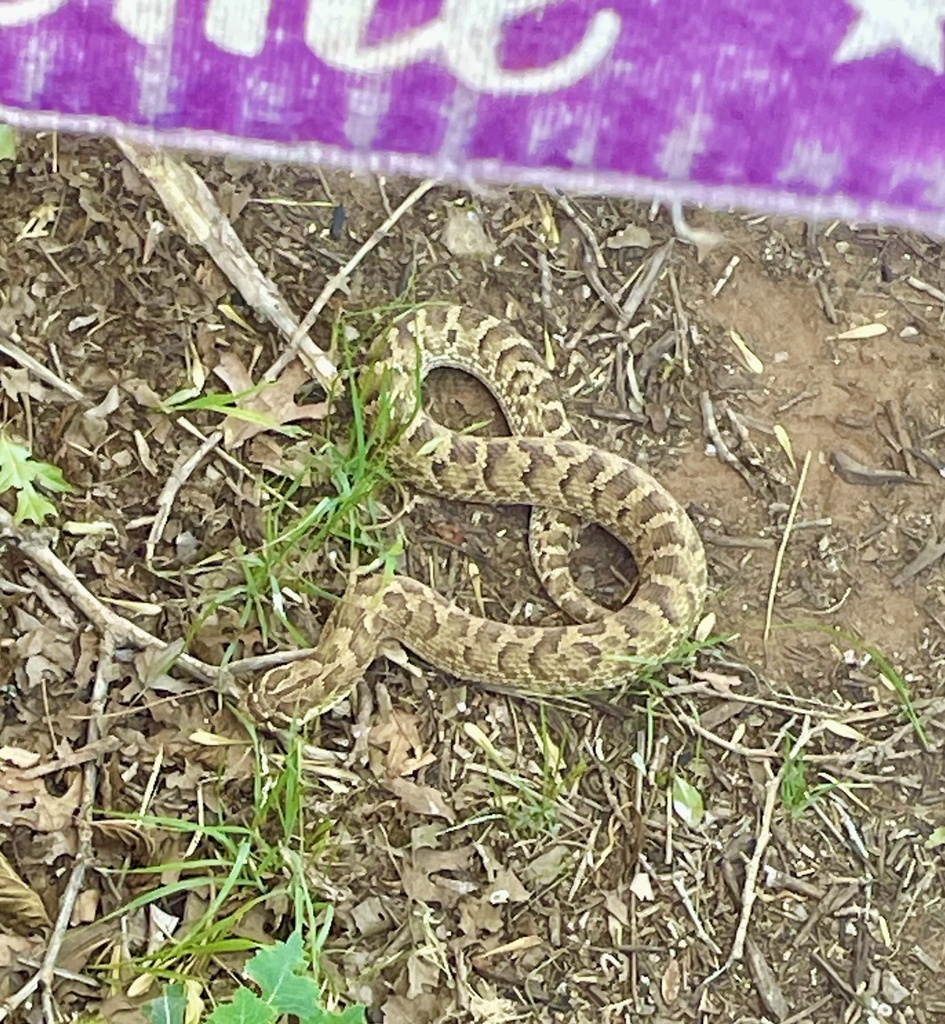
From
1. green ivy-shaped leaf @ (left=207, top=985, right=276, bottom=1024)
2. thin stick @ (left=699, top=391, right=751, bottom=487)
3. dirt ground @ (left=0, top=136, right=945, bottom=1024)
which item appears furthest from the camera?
thin stick @ (left=699, top=391, right=751, bottom=487)

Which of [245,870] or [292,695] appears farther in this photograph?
[292,695]

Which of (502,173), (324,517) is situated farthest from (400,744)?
(502,173)

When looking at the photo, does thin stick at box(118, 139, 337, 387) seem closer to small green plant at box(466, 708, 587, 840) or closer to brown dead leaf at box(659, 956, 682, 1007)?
small green plant at box(466, 708, 587, 840)

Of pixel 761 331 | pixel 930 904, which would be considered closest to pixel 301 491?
pixel 761 331

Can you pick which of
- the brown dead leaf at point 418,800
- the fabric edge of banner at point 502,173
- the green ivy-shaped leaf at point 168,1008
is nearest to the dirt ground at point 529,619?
the brown dead leaf at point 418,800

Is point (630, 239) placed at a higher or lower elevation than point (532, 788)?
higher

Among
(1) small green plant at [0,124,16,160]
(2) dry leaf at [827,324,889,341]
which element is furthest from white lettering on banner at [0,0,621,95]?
(2) dry leaf at [827,324,889,341]

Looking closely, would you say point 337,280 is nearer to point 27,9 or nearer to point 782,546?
point 782,546
